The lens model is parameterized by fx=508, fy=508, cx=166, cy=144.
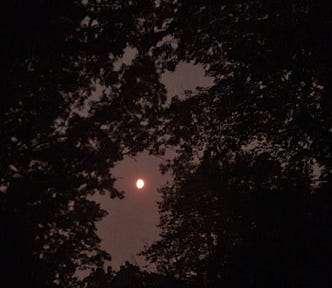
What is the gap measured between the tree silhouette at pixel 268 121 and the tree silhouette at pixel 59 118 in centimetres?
180

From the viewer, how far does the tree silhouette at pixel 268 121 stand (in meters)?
→ 9.17

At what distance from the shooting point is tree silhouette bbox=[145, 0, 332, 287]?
361 inches

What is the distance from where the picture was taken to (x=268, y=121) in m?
10.9

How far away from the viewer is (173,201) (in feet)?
102

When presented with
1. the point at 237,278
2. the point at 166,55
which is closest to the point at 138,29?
the point at 166,55

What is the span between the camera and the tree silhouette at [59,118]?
10.8 metres

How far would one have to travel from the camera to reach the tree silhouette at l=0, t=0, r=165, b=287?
10.8 m

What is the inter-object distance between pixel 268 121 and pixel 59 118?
35.6 feet

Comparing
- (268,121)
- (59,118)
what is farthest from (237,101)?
(59,118)

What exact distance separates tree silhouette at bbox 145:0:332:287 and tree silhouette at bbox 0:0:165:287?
1.80m

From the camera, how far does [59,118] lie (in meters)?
19.7

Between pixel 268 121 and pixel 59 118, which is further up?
pixel 59 118

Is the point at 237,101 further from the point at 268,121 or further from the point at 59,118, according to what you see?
the point at 59,118

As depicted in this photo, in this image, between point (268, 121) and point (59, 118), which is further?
point (59, 118)
